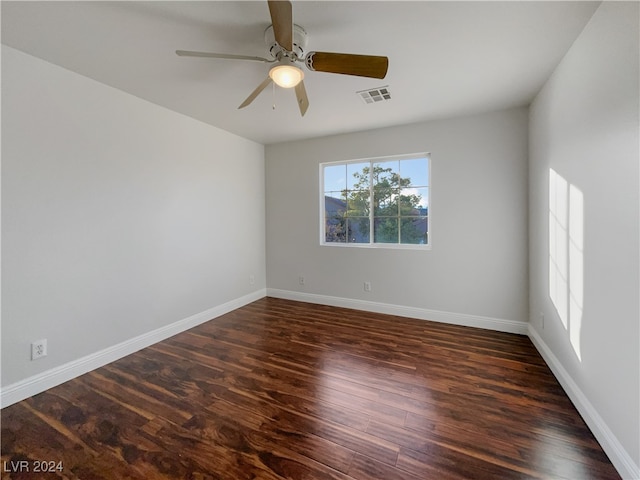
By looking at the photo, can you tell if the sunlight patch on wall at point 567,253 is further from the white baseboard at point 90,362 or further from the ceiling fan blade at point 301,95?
the white baseboard at point 90,362

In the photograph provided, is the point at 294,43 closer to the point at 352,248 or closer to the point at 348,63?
the point at 348,63

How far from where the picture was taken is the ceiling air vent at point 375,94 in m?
2.51

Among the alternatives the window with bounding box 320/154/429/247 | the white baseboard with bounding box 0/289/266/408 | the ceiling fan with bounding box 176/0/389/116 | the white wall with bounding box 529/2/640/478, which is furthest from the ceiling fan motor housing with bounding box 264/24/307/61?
the white baseboard with bounding box 0/289/266/408

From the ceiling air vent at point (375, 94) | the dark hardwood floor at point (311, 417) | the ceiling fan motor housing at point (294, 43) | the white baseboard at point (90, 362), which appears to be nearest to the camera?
the dark hardwood floor at point (311, 417)

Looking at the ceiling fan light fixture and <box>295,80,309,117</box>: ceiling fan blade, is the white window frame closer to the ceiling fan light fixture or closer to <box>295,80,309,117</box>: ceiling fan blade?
<box>295,80,309,117</box>: ceiling fan blade

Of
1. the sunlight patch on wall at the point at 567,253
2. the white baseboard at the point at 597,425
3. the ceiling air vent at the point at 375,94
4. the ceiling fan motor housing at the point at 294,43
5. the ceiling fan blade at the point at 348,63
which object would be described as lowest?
the white baseboard at the point at 597,425

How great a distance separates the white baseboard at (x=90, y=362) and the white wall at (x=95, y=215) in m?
0.05

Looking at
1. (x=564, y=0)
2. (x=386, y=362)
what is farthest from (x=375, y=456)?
(x=564, y=0)

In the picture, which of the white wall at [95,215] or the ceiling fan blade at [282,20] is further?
the white wall at [95,215]

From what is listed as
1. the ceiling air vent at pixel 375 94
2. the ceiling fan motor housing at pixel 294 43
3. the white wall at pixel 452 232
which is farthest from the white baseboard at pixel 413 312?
the ceiling fan motor housing at pixel 294 43

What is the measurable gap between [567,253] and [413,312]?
1.85 m

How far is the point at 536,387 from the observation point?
2.05m

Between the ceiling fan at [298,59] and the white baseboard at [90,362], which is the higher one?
the ceiling fan at [298,59]

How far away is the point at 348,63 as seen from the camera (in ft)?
5.39
